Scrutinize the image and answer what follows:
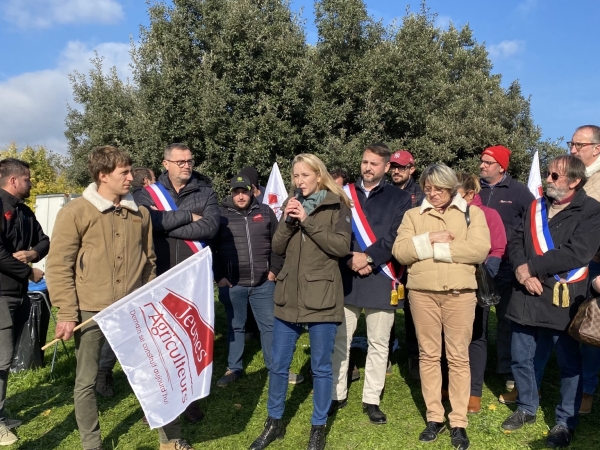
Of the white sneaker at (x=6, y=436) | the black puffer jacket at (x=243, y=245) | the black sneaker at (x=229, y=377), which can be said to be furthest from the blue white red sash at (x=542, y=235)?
the white sneaker at (x=6, y=436)

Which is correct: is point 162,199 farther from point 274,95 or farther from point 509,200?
point 274,95

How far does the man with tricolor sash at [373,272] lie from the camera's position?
4320mm

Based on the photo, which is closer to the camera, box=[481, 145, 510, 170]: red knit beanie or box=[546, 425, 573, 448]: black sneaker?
box=[546, 425, 573, 448]: black sneaker

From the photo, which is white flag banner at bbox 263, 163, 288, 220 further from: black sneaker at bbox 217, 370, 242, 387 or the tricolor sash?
the tricolor sash

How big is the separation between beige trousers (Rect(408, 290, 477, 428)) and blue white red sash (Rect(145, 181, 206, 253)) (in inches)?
86.8

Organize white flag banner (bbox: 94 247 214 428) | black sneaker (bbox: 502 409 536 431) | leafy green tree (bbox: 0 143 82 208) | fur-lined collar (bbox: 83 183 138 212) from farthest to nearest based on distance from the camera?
1. leafy green tree (bbox: 0 143 82 208)
2. black sneaker (bbox: 502 409 536 431)
3. fur-lined collar (bbox: 83 183 138 212)
4. white flag banner (bbox: 94 247 214 428)

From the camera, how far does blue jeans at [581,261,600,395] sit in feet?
14.3

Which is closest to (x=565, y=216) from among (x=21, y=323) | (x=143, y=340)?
(x=143, y=340)

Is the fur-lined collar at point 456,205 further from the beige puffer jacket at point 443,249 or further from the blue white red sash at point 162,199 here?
the blue white red sash at point 162,199

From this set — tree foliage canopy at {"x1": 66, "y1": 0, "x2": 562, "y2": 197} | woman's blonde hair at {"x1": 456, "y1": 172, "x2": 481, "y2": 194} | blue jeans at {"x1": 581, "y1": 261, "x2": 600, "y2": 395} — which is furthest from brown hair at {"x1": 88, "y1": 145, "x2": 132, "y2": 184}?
tree foliage canopy at {"x1": 66, "y1": 0, "x2": 562, "y2": 197}

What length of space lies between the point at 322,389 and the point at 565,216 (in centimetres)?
240

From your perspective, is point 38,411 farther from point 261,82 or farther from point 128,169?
point 261,82

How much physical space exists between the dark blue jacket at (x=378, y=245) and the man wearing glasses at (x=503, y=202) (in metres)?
1.40

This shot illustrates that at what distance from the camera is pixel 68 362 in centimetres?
611
